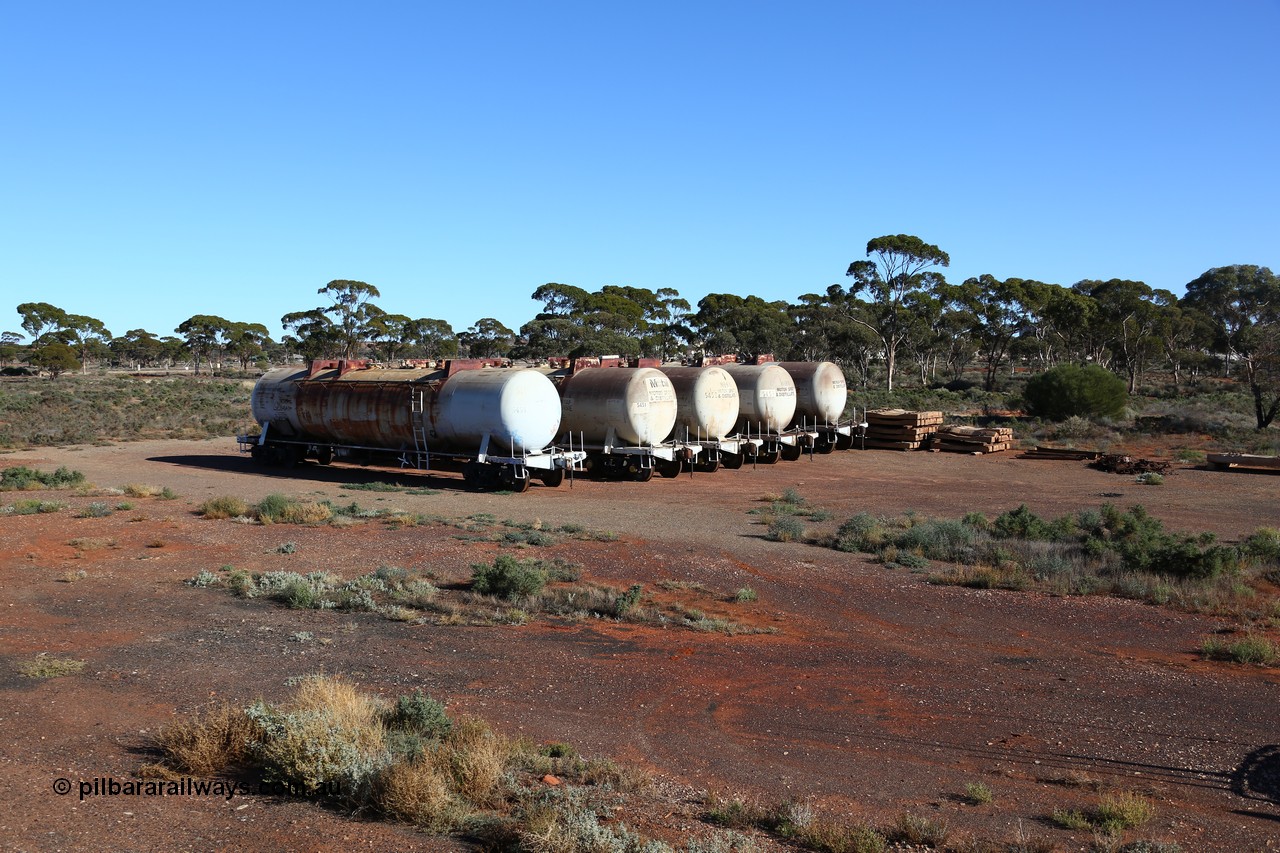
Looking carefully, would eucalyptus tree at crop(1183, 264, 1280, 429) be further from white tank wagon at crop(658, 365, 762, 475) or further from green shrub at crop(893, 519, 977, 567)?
green shrub at crop(893, 519, 977, 567)

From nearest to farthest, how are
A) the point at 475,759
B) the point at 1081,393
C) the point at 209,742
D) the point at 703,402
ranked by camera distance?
1. the point at 475,759
2. the point at 209,742
3. the point at 703,402
4. the point at 1081,393

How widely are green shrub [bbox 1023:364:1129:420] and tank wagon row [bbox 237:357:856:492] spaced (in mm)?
13949

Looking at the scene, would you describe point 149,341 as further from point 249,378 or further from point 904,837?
point 904,837

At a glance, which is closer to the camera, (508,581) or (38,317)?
(508,581)

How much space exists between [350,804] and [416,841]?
2.49 feet

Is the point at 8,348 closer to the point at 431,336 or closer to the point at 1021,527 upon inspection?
the point at 431,336

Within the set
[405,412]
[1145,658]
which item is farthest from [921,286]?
[1145,658]

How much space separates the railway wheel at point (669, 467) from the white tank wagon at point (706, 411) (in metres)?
0.03

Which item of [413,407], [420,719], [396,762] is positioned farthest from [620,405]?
[396,762]

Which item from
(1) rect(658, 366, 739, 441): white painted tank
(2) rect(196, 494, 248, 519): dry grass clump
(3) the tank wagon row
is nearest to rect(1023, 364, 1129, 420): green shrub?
(3) the tank wagon row

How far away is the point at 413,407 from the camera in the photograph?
87.9 feet

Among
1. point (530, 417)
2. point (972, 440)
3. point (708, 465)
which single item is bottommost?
point (708, 465)

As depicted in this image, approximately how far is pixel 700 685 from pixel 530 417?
16.5 meters

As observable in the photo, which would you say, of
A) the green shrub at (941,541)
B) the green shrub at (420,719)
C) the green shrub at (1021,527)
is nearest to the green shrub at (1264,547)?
the green shrub at (1021,527)
